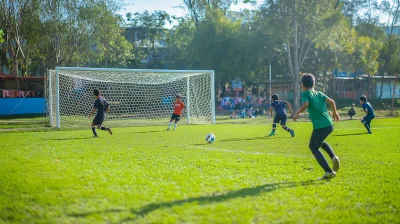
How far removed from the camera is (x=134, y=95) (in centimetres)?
2933

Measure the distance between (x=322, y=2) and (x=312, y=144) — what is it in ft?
101

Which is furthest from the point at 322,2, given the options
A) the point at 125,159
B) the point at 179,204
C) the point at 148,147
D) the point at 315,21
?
the point at 179,204

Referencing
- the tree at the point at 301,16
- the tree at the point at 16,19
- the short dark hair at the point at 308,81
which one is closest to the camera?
the short dark hair at the point at 308,81

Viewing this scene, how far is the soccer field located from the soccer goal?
14.5 meters

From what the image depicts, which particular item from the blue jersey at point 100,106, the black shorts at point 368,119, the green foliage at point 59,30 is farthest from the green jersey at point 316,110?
the green foliage at point 59,30

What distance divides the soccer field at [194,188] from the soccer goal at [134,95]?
14497mm

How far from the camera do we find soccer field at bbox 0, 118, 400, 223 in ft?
16.5

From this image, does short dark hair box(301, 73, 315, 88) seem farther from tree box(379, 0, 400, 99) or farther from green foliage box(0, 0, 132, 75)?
tree box(379, 0, 400, 99)

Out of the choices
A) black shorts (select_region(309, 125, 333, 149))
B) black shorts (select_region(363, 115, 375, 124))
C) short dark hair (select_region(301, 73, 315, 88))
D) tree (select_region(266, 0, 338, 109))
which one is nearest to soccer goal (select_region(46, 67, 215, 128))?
black shorts (select_region(363, 115, 375, 124))

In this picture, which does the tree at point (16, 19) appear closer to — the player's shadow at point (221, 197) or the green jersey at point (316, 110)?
the green jersey at point (316, 110)

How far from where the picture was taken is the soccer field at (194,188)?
502 centimetres

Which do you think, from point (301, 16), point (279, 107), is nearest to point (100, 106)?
point (279, 107)

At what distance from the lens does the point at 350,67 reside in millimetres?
48531

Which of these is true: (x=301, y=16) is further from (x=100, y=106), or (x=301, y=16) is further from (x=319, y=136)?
(x=319, y=136)
